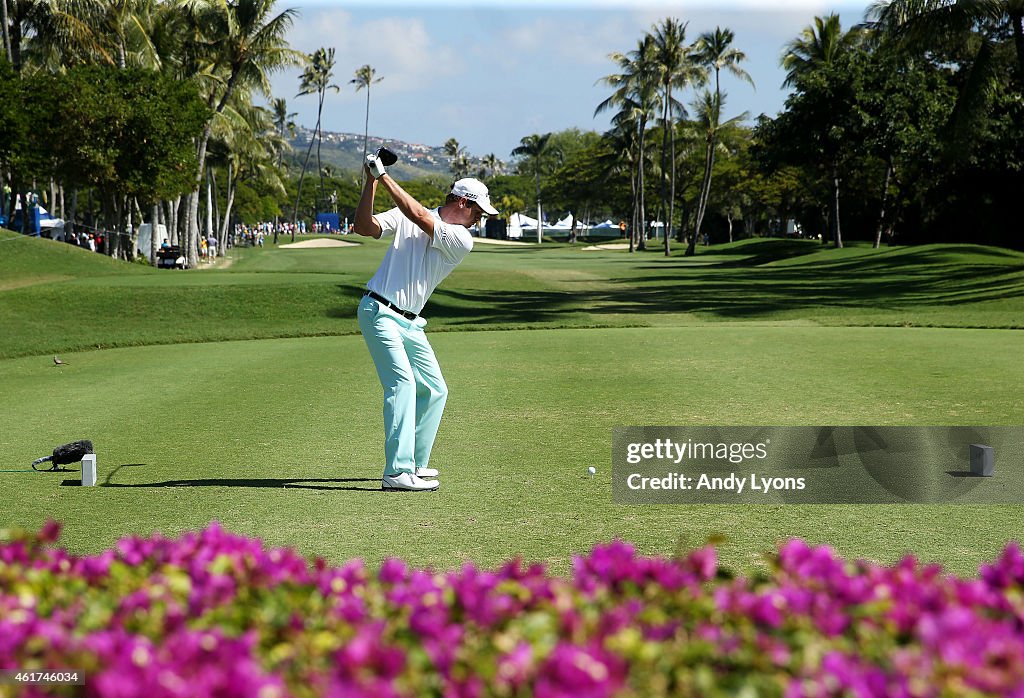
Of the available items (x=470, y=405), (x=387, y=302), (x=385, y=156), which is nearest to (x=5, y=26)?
(x=470, y=405)

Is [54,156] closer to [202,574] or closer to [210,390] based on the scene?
[210,390]

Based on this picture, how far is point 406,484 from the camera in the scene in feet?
26.3

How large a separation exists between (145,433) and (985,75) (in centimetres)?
2989

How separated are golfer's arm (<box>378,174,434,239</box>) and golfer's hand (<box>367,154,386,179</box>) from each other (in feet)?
0.13

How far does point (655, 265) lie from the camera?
6319 centimetres

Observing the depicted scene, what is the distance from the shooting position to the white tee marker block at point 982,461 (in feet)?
26.0

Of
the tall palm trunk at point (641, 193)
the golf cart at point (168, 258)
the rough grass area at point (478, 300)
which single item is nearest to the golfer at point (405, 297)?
the rough grass area at point (478, 300)

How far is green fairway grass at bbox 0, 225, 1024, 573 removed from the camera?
6883 millimetres

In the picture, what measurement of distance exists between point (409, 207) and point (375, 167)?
→ 1.09ft

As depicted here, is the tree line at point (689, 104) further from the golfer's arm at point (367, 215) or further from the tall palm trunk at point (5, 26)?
the golfer's arm at point (367, 215)

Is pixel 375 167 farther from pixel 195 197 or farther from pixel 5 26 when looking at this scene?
pixel 195 197

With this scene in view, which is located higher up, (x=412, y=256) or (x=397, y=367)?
(x=412, y=256)

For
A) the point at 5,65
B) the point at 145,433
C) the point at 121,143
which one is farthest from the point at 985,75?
the point at 5,65

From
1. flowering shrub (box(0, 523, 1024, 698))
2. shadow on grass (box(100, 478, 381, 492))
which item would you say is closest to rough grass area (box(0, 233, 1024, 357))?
shadow on grass (box(100, 478, 381, 492))
